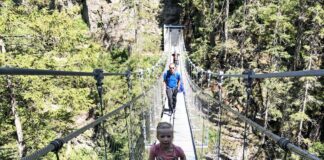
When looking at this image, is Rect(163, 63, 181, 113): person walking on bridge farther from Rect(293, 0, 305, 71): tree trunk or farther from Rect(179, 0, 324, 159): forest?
Rect(293, 0, 305, 71): tree trunk

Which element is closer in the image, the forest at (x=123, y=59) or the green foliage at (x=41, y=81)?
the green foliage at (x=41, y=81)

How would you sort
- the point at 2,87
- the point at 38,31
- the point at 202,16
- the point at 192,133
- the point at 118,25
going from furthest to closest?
the point at 118,25
the point at 202,16
the point at 38,31
the point at 2,87
the point at 192,133

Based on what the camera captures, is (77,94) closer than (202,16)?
Yes

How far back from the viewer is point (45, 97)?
284 inches

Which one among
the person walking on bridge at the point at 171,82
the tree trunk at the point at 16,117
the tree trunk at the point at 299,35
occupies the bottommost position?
the tree trunk at the point at 16,117

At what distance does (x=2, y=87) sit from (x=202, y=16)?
11.9 meters

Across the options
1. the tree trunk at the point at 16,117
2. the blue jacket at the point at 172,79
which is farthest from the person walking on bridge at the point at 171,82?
the tree trunk at the point at 16,117

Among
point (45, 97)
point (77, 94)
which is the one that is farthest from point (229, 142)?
point (45, 97)

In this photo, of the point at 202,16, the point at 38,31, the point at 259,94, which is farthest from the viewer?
the point at 202,16

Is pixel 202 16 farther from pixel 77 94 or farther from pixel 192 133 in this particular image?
pixel 192 133

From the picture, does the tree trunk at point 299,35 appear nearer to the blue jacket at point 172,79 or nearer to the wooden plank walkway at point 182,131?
the wooden plank walkway at point 182,131

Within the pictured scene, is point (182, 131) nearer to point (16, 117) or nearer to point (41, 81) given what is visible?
point (16, 117)

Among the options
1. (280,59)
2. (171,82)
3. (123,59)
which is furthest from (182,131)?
(123,59)

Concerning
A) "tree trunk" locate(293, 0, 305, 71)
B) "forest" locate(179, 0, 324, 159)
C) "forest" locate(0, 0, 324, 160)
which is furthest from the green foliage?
"tree trunk" locate(293, 0, 305, 71)
